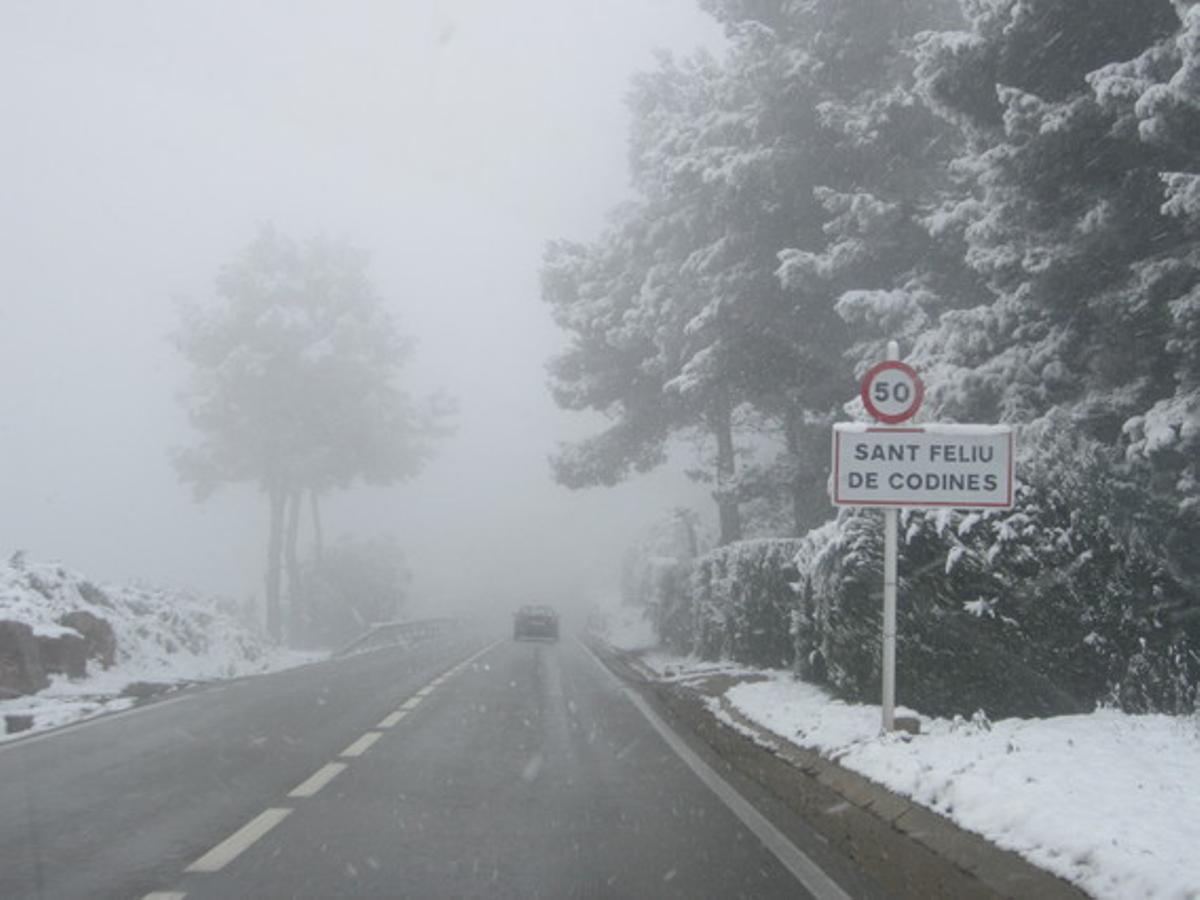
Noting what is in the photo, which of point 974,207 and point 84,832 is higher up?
point 974,207

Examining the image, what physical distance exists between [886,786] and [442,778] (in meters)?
3.31

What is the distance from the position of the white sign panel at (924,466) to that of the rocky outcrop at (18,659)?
37.5 ft

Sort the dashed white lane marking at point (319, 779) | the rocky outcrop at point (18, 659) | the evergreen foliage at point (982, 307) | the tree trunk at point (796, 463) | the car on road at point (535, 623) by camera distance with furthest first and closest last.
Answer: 1. the car on road at point (535, 623)
2. the tree trunk at point (796, 463)
3. the rocky outcrop at point (18, 659)
4. the evergreen foliage at point (982, 307)
5. the dashed white lane marking at point (319, 779)

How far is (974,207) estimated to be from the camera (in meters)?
15.2

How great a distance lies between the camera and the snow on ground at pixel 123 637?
1482 centimetres

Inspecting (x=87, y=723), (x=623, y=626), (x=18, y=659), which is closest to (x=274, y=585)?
(x=623, y=626)

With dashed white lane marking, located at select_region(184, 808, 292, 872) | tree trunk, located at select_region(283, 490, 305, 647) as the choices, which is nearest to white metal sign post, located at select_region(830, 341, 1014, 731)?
dashed white lane marking, located at select_region(184, 808, 292, 872)

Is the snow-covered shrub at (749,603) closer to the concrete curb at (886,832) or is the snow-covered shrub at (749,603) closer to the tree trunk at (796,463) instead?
the tree trunk at (796,463)

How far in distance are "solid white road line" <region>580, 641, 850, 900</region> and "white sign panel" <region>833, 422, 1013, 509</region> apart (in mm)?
2329

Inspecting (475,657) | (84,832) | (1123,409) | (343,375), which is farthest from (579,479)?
Result: (84,832)

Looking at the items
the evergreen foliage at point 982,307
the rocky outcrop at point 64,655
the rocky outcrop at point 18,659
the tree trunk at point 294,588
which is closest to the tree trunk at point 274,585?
the tree trunk at point 294,588

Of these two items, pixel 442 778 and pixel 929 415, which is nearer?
pixel 442 778

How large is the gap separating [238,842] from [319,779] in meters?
2.22

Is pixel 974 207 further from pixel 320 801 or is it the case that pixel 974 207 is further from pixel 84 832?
pixel 84 832
